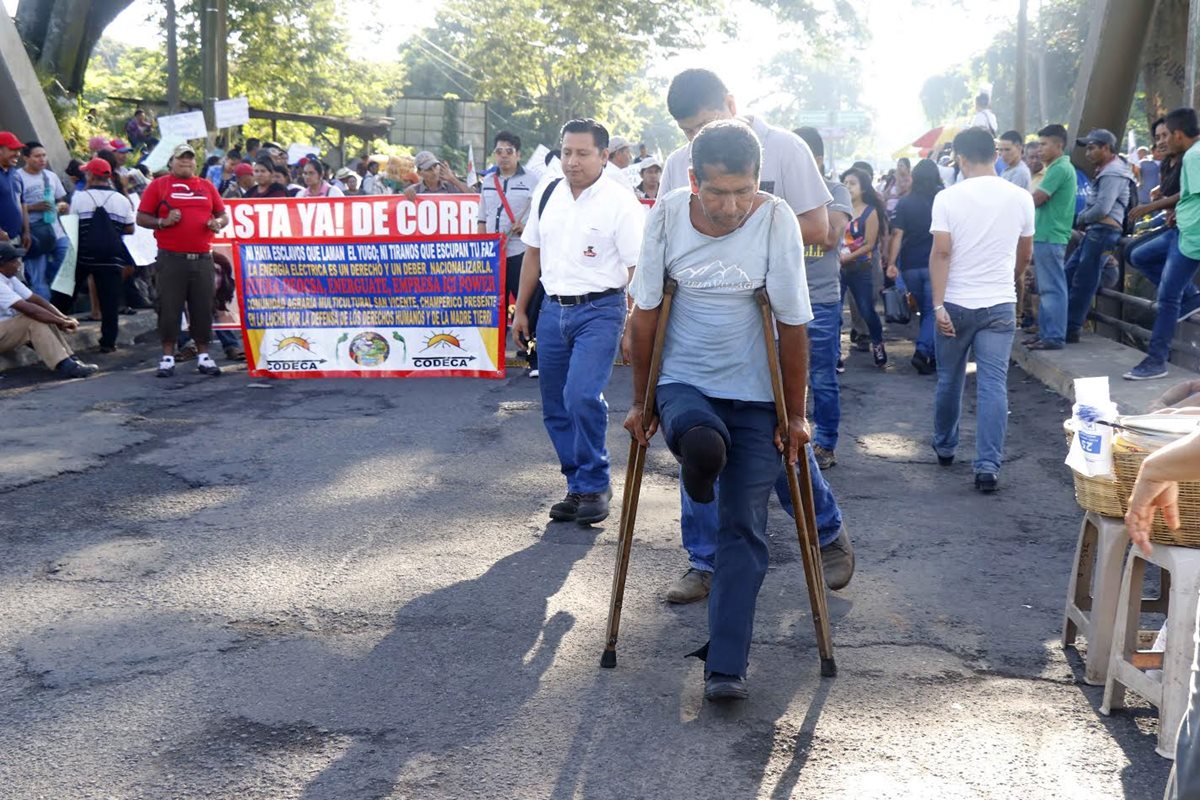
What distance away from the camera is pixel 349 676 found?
178 inches

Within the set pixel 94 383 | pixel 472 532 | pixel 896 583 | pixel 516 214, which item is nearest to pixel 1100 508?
pixel 896 583

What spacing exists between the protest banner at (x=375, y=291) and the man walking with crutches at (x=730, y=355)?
718 cm

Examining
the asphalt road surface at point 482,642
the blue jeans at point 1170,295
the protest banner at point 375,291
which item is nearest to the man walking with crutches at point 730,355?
the asphalt road surface at point 482,642

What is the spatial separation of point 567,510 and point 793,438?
260 centimetres

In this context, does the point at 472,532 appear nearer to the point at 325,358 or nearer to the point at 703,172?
the point at 703,172

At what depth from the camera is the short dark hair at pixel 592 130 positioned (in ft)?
21.8

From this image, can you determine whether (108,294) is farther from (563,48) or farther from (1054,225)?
(563,48)

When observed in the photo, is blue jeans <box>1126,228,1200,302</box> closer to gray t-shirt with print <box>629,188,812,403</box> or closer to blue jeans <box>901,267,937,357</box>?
blue jeans <box>901,267,937,357</box>

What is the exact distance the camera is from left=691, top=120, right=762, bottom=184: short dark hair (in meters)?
4.06

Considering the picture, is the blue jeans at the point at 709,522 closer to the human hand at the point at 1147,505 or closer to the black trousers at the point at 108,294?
the human hand at the point at 1147,505

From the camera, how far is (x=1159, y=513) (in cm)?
400

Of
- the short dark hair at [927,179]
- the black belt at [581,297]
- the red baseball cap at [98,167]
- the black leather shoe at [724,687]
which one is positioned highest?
the short dark hair at [927,179]

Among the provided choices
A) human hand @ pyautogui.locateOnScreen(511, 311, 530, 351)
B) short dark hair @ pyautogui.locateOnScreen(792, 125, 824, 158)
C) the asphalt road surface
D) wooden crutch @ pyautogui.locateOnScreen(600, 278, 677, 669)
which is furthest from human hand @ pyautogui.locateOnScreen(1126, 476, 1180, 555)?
short dark hair @ pyautogui.locateOnScreen(792, 125, 824, 158)

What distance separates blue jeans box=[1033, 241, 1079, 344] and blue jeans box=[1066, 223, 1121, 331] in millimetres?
246
